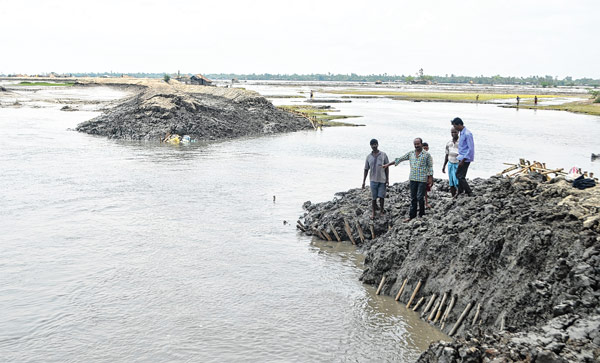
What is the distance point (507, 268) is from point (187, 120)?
109 ft

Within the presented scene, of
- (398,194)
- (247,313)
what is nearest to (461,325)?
(247,313)

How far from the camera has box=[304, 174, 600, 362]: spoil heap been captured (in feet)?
22.4

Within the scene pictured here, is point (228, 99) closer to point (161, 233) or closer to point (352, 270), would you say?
point (161, 233)

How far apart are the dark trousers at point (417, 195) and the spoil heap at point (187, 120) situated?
27424mm

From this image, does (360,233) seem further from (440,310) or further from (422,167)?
(440,310)

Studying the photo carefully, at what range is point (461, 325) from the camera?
31.0ft

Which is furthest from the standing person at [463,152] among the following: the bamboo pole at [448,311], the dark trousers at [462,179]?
the bamboo pole at [448,311]

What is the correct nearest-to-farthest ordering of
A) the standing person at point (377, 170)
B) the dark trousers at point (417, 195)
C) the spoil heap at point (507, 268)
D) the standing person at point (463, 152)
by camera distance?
the spoil heap at point (507, 268)
the standing person at point (463, 152)
the dark trousers at point (417, 195)
the standing person at point (377, 170)

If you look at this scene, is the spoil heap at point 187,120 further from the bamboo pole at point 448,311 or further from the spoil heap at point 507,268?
the bamboo pole at point 448,311

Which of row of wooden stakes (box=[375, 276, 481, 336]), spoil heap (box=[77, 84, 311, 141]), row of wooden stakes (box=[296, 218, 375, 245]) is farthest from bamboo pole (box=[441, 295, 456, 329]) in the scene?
spoil heap (box=[77, 84, 311, 141])

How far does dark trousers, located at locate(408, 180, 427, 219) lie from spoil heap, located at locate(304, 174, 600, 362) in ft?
0.92

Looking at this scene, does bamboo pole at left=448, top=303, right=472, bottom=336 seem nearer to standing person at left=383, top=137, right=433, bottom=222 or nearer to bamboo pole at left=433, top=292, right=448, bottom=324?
bamboo pole at left=433, top=292, right=448, bottom=324

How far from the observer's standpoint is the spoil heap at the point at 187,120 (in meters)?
39.0

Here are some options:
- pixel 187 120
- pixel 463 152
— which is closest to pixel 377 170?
pixel 463 152
